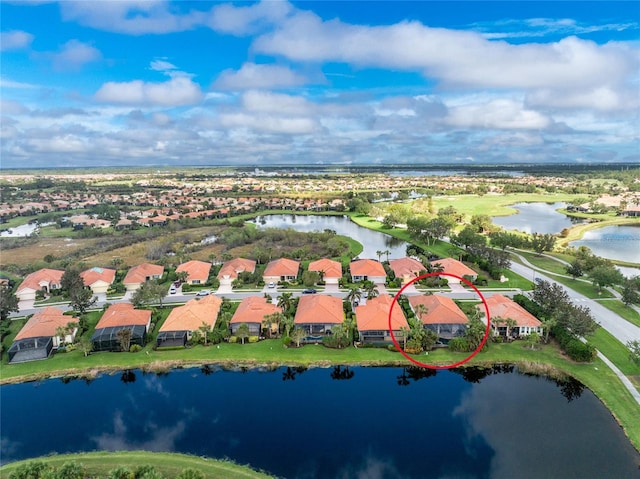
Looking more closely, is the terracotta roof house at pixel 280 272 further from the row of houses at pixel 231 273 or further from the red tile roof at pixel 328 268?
the red tile roof at pixel 328 268

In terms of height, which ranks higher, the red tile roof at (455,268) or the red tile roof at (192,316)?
the red tile roof at (455,268)

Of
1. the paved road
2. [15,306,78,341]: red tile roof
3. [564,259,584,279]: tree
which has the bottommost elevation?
the paved road

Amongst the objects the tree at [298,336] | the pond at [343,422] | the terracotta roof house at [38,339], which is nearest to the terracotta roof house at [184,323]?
the pond at [343,422]

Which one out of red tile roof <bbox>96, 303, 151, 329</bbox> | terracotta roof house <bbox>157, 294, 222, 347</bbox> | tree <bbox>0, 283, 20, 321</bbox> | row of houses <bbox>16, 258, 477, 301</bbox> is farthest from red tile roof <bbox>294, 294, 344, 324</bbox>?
tree <bbox>0, 283, 20, 321</bbox>

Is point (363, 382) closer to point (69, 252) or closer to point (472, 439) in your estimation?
point (472, 439)

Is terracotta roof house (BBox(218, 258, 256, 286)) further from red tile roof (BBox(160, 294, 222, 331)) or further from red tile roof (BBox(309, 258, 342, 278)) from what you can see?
red tile roof (BBox(160, 294, 222, 331))
